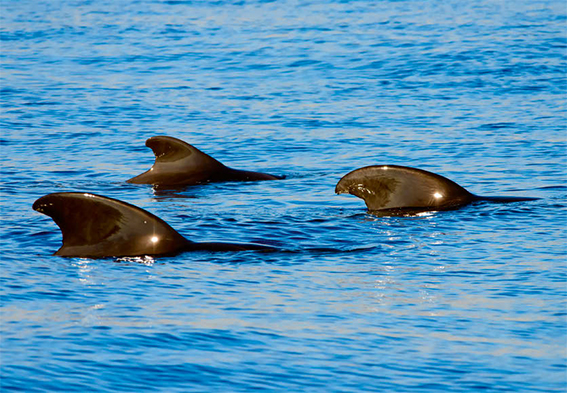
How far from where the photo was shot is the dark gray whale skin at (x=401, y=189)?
14.6 m

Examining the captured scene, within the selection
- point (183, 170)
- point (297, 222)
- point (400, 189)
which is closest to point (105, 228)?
point (297, 222)

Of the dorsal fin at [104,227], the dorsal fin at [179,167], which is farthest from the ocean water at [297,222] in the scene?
the dorsal fin at [179,167]

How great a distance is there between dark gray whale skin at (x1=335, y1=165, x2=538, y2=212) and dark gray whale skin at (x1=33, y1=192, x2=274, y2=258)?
3224 mm

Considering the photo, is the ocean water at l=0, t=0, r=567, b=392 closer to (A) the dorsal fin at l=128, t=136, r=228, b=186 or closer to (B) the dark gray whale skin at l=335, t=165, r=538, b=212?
(B) the dark gray whale skin at l=335, t=165, r=538, b=212

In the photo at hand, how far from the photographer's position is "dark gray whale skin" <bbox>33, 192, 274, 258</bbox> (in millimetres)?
11578

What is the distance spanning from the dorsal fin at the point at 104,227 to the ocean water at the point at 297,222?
26 centimetres

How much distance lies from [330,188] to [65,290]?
702cm

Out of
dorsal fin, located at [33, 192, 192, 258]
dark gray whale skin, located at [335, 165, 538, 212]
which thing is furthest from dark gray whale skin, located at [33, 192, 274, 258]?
dark gray whale skin, located at [335, 165, 538, 212]

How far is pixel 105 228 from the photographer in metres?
11.8

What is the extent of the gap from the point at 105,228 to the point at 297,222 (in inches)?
121

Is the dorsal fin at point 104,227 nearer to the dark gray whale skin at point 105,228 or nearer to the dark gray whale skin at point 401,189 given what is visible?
the dark gray whale skin at point 105,228

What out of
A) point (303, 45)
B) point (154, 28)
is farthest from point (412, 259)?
point (154, 28)

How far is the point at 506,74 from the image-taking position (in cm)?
3045

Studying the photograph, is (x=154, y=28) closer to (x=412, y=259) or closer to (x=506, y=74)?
(x=506, y=74)
